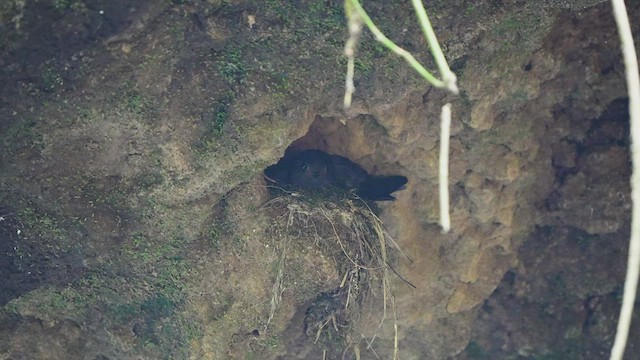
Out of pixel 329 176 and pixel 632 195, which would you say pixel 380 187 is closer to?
pixel 329 176

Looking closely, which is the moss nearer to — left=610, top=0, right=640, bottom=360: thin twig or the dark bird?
the dark bird

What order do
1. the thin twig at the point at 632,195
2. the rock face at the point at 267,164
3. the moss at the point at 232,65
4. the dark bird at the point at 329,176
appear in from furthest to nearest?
the dark bird at the point at 329,176 → the moss at the point at 232,65 → the rock face at the point at 267,164 → the thin twig at the point at 632,195

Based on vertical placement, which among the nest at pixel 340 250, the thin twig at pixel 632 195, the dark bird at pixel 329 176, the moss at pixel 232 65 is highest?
the thin twig at pixel 632 195

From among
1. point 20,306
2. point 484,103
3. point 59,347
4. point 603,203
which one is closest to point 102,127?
point 20,306

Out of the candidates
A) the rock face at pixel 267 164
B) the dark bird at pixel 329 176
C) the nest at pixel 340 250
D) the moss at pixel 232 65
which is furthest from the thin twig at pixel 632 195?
the dark bird at pixel 329 176

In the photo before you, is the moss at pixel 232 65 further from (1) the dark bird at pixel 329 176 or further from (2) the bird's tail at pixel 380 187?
(2) the bird's tail at pixel 380 187
